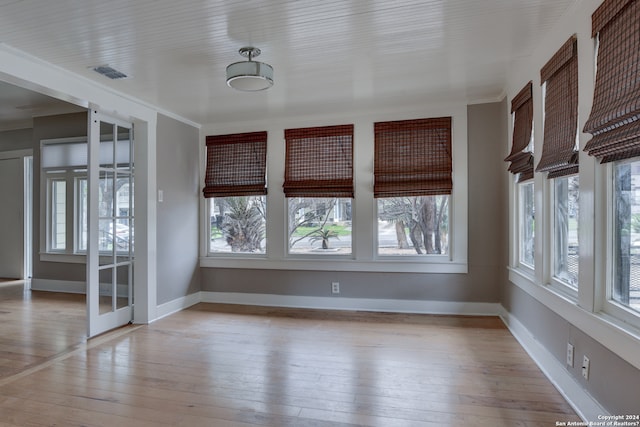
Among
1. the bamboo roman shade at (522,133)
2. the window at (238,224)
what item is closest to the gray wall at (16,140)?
the window at (238,224)

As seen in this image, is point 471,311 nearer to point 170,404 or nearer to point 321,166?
point 321,166

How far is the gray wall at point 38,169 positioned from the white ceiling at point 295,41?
85.1 inches

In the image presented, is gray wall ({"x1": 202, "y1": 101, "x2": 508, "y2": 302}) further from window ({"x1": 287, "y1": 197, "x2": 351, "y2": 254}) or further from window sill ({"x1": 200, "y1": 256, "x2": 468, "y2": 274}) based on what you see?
window ({"x1": 287, "y1": 197, "x2": 351, "y2": 254})

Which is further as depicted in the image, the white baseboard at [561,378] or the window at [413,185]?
the window at [413,185]

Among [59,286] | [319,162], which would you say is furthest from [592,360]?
[59,286]

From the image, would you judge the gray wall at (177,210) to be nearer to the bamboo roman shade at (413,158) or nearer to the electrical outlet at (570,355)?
the bamboo roman shade at (413,158)

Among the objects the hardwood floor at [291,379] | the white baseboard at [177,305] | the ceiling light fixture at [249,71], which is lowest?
the hardwood floor at [291,379]

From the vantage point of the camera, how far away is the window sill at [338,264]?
4.23 metres

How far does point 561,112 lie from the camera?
2396 mm

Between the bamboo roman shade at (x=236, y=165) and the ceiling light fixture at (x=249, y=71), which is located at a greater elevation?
the ceiling light fixture at (x=249, y=71)

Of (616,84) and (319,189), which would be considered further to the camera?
(319,189)

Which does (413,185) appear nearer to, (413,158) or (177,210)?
(413,158)

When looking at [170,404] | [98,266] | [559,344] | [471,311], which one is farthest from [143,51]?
[471,311]

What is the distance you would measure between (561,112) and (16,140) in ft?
25.0
